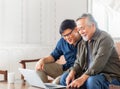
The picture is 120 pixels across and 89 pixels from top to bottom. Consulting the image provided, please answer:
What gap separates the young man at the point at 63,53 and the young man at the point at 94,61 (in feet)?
→ 0.48

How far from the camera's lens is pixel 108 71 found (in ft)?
8.14

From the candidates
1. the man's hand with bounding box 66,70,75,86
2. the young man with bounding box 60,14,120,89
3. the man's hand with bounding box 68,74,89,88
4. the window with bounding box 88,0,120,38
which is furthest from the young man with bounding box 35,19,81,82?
the window with bounding box 88,0,120,38

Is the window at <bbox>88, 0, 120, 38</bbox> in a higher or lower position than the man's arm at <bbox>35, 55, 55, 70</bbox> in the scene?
higher

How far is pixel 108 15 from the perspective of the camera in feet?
13.1

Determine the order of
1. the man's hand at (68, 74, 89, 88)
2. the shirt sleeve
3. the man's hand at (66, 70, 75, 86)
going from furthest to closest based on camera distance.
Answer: the man's hand at (66, 70, 75, 86) < the shirt sleeve < the man's hand at (68, 74, 89, 88)

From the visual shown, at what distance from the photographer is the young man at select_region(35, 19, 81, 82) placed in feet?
9.09

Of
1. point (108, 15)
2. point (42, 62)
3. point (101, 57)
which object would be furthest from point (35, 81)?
point (108, 15)

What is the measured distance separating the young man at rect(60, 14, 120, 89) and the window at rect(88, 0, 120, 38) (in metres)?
1.33

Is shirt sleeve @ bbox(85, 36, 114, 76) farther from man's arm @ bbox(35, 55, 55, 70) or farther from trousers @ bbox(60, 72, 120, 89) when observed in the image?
man's arm @ bbox(35, 55, 55, 70)

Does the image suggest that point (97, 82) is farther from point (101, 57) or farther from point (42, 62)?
point (42, 62)

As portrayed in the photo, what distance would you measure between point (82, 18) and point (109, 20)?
1506 millimetres

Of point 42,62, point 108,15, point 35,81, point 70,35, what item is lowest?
point 35,81

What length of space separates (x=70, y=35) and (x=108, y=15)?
1419 mm

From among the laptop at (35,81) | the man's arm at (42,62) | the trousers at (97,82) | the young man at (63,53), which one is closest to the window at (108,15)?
the young man at (63,53)
